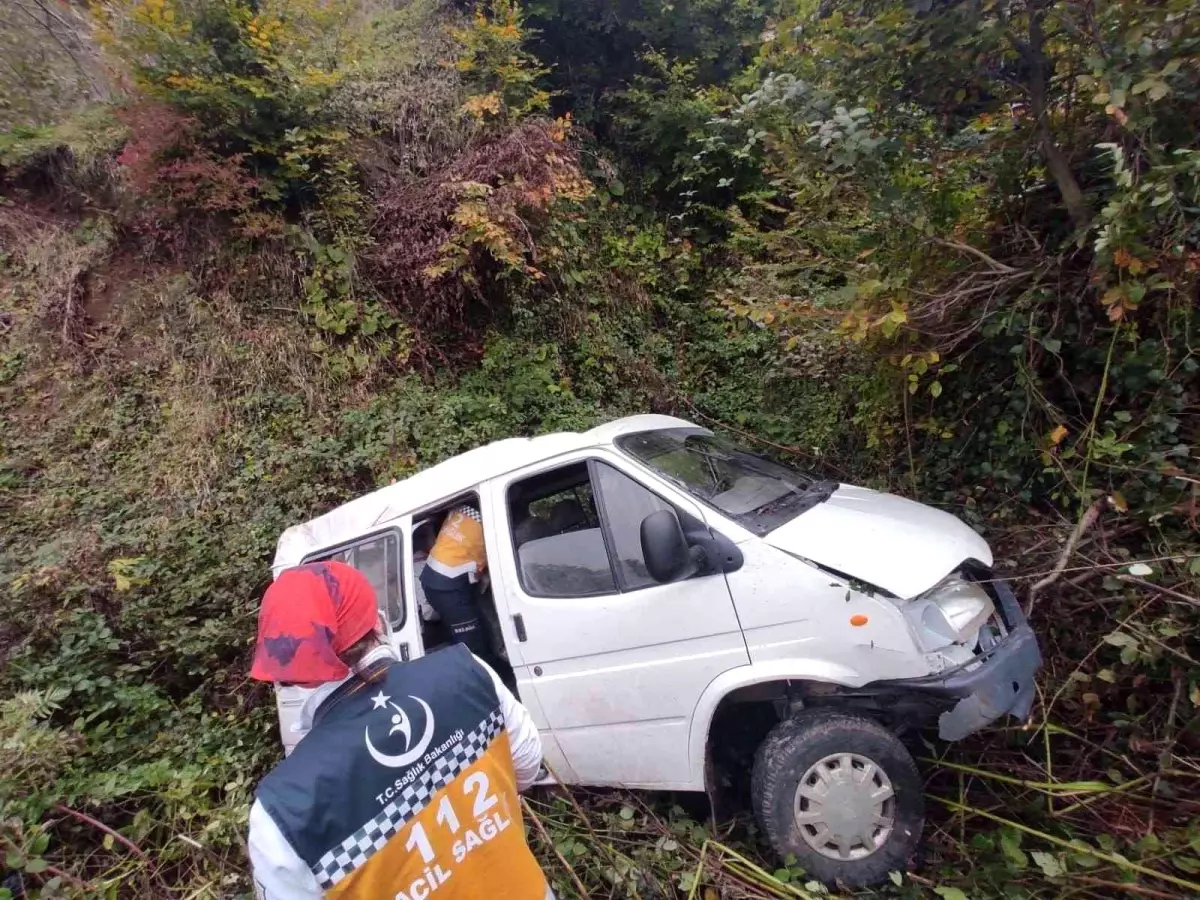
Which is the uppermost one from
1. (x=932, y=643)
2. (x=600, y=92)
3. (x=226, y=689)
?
(x=600, y=92)

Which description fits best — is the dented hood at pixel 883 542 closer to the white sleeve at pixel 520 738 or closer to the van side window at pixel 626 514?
the van side window at pixel 626 514

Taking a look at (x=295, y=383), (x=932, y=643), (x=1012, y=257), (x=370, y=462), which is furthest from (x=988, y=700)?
(x=295, y=383)

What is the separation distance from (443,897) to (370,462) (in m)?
4.60

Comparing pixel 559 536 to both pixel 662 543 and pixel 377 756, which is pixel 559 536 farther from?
pixel 377 756

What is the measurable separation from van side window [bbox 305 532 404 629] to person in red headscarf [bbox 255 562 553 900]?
1713 mm

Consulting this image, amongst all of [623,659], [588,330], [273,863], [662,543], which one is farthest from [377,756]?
[588,330]

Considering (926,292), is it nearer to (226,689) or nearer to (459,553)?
(459,553)

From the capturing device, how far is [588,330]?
6992mm

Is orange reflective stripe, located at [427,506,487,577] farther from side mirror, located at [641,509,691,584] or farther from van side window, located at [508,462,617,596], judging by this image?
side mirror, located at [641,509,691,584]

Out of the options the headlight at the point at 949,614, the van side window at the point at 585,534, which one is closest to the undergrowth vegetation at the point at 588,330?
the headlight at the point at 949,614

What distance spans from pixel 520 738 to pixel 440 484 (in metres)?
1.88

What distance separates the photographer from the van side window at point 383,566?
11.5 ft

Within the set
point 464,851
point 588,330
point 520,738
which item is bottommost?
point 464,851

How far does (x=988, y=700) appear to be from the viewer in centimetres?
255
